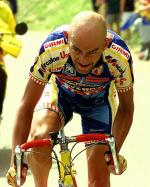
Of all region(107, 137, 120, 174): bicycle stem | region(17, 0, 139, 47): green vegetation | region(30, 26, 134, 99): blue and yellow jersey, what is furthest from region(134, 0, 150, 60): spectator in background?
region(107, 137, 120, 174): bicycle stem

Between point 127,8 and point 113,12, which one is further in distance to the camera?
point 113,12

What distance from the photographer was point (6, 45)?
8617mm

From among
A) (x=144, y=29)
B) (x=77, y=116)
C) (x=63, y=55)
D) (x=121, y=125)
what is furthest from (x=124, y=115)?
(x=144, y=29)

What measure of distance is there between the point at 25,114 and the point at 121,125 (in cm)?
70

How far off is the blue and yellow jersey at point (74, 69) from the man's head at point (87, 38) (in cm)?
49

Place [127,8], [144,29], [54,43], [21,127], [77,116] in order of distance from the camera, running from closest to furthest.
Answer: [21,127]
[54,43]
[77,116]
[144,29]
[127,8]

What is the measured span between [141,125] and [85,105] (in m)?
4.76

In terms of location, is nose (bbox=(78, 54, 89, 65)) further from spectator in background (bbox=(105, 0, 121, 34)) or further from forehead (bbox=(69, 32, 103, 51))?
spectator in background (bbox=(105, 0, 121, 34))

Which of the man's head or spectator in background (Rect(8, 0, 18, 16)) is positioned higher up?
spectator in background (Rect(8, 0, 18, 16))

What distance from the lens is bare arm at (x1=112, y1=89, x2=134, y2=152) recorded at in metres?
5.57

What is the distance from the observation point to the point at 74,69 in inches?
218

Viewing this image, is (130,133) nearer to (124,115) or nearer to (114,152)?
(124,115)

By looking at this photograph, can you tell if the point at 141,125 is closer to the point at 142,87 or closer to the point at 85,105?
the point at 142,87

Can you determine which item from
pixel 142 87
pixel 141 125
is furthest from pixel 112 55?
pixel 142 87
